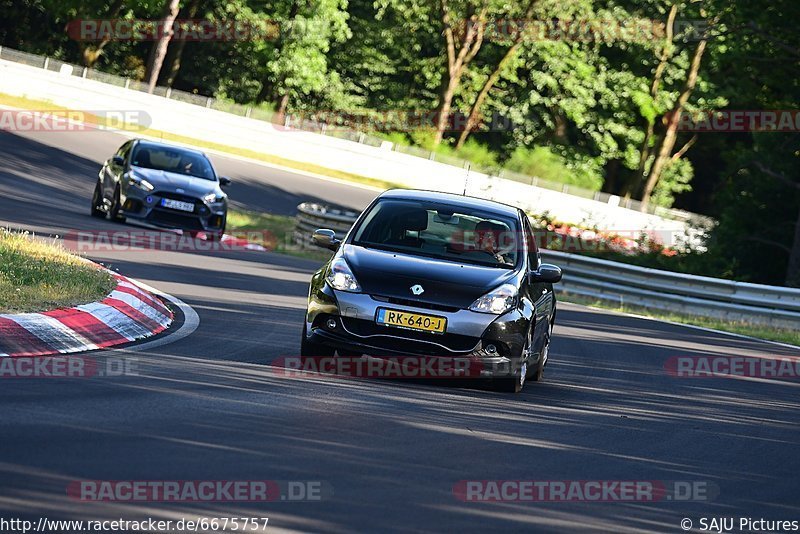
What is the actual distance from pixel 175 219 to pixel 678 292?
355 inches

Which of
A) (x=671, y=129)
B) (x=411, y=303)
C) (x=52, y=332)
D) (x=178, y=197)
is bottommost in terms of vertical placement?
(x=52, y=332)

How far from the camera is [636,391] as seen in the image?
1190 cm

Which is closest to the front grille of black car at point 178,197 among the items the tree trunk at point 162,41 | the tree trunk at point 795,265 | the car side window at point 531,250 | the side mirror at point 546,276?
the car side window at point 531,250

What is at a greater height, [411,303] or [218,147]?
[218,147]

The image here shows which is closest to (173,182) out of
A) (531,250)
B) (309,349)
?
(531,250)

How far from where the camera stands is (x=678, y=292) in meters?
24.3

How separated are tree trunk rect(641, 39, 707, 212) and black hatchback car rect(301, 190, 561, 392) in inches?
2064

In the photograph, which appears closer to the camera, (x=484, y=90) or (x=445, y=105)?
(x=445, y=105)

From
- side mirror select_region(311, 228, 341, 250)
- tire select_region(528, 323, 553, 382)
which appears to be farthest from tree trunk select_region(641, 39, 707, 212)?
side mirror select_region(311, 228, 341, 250)

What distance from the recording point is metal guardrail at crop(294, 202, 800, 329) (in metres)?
23.0

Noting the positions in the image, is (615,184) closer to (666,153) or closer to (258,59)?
(666,153)

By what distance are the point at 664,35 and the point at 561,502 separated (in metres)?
57.8

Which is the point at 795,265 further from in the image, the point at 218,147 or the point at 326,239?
the point at 218,147

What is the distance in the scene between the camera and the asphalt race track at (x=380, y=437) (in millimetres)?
6137
